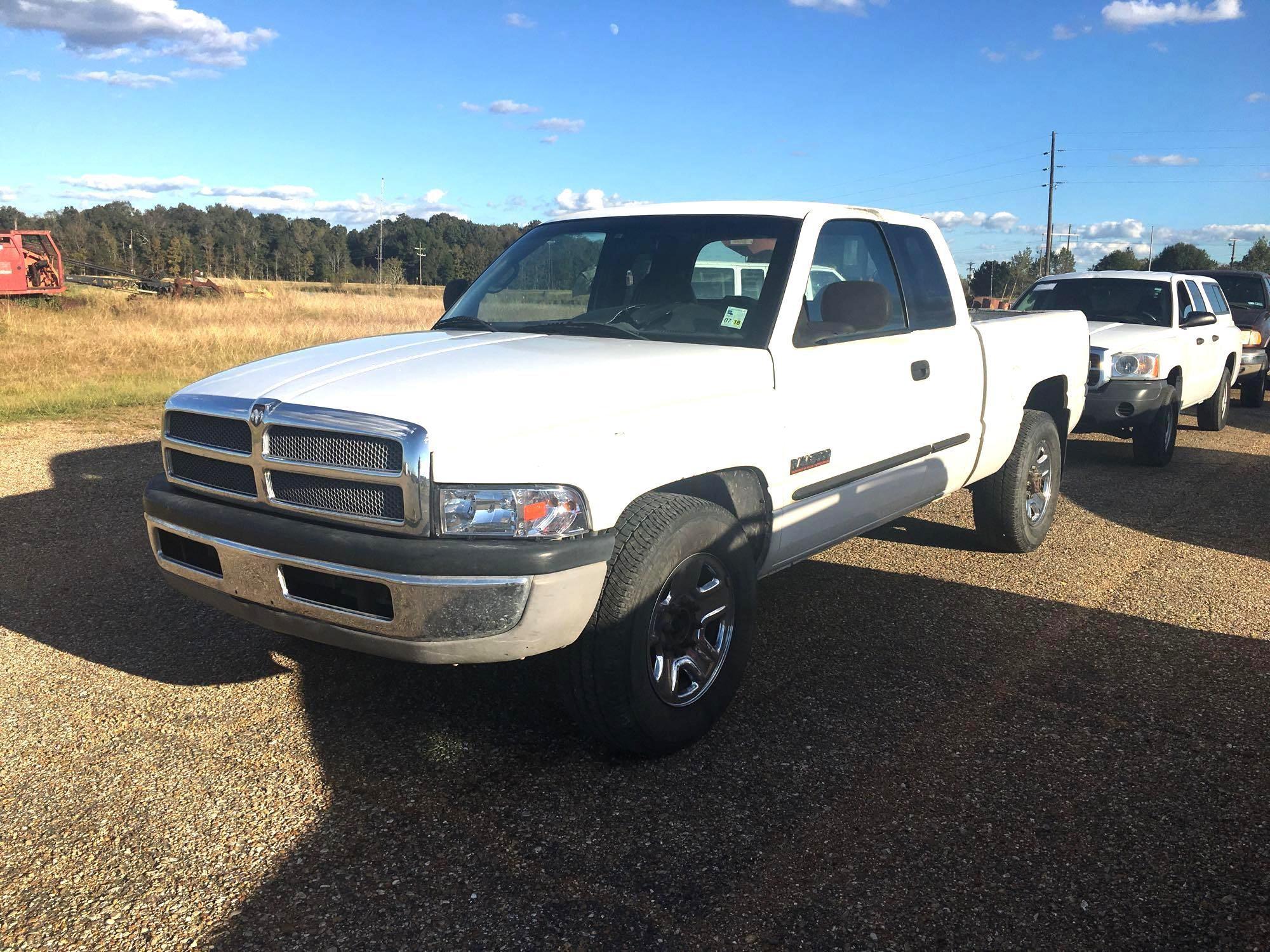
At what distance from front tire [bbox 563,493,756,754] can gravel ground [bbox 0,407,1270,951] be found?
184 mm

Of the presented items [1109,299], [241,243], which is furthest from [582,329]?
[241,243]

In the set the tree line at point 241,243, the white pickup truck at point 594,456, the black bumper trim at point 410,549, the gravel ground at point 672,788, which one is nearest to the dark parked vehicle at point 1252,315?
the gravel ground at point 672,788

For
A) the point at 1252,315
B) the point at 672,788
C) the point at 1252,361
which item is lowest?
the point at 672,788

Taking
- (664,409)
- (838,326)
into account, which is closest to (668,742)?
(664,409)

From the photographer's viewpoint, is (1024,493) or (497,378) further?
(1024,493)

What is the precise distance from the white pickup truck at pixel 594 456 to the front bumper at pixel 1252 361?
10.4 metres

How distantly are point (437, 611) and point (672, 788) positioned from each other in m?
1.01

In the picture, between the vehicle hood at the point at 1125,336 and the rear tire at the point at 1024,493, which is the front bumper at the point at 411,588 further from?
the vehicle hood at the point at 1125,336

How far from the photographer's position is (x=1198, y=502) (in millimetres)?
7758

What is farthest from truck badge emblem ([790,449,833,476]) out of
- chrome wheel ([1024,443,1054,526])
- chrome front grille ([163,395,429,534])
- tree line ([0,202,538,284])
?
tree line ([0,202,538,284])

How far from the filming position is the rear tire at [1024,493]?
5898 mm

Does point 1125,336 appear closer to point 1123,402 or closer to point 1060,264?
point 1123,402

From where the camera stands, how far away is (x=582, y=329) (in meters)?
4.15

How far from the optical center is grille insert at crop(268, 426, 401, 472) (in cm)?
292
